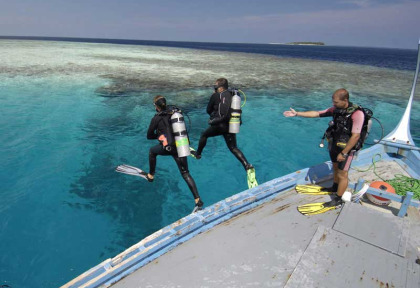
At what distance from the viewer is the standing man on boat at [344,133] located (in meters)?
4.74

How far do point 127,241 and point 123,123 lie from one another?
9.05 meters

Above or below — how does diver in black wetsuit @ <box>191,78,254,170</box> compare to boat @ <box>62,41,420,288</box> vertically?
above

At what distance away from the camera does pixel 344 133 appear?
5.01 meters

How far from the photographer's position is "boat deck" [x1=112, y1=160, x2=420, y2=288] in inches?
144

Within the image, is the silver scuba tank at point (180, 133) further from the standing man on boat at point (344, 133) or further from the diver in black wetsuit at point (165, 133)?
the standing man on boat at point (344, 133)

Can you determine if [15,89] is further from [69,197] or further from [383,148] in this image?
[383,148]

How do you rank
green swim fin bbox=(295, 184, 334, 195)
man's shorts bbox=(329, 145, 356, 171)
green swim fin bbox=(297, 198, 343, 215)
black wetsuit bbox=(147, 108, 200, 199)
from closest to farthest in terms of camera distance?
man's shorts bbox=(329, 145, 356, 171), green swim fin bbox=(297, 198, 343, 215), green swim fin bbox=(295, 184, 334, 195), black wetsuit bbox=(147, 108, 200, 199)

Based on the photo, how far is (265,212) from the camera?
5.27 metres

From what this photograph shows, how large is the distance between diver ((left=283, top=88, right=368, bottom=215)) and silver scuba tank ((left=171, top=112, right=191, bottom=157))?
3.04m

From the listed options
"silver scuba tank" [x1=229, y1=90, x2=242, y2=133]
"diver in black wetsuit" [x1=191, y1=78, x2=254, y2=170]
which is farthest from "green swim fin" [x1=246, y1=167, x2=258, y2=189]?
"silver scuba tank" [x1=229, y1=90, x2=242, y2=133]

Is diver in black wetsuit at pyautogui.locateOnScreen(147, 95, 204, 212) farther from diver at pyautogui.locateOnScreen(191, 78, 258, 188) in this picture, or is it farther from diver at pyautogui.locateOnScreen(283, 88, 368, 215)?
diver at pyautogui.locateOnScreen(283, 88, 368, 215)

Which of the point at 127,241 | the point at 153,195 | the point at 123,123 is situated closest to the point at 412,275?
the point at 127,241

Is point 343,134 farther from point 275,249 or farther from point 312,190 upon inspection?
point 275,249

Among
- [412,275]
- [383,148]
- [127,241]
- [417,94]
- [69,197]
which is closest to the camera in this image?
[412,275]
